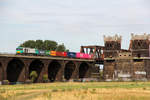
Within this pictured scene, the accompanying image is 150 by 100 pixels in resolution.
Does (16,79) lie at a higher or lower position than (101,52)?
lower

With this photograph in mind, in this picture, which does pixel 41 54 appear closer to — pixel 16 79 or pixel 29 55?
pixel 29 55

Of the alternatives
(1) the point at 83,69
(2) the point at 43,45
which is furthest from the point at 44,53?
(2) the point at 43,45

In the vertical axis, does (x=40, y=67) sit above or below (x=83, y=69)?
above

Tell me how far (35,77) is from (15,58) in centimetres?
1050

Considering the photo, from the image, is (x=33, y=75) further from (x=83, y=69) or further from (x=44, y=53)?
(x=83, y=69)

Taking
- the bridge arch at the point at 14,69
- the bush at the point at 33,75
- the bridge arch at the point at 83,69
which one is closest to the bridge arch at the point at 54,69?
the bush at the point at 33,75

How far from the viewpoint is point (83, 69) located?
11650 cm

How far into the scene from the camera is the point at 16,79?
83750 mm

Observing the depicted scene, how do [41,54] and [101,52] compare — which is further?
[101,52]

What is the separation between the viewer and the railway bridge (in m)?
78.9

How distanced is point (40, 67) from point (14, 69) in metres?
10.0

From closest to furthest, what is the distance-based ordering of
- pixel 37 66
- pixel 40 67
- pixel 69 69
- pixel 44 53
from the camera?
pixel 40 67
pixel 37 66
pixel 44 53
pixel 69 69

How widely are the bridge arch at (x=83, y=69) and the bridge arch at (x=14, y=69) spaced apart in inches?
1463

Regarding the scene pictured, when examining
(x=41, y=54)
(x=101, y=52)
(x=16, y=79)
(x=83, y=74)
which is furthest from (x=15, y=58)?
(x=101, y=52)
